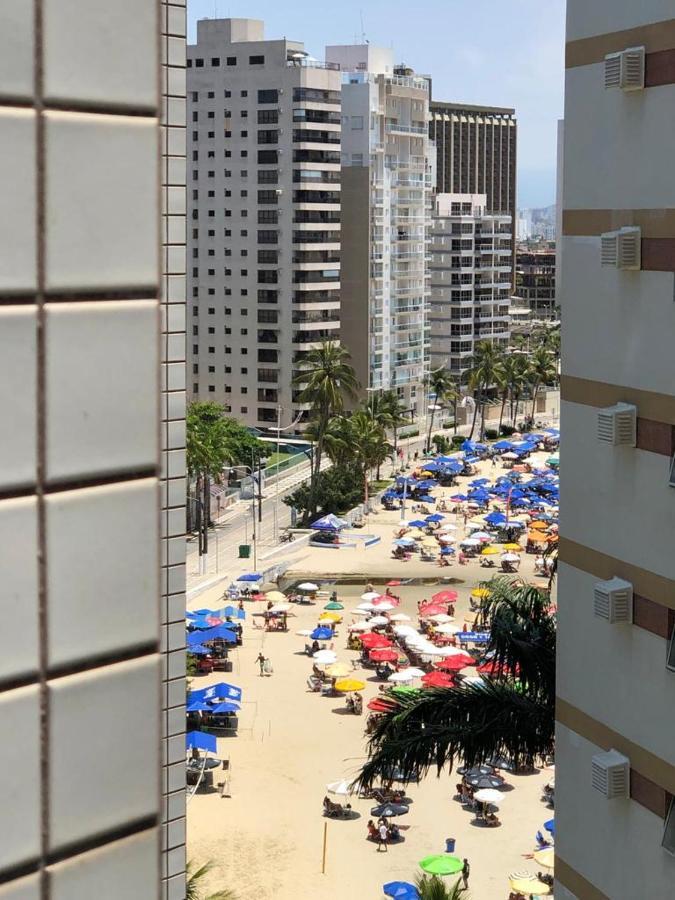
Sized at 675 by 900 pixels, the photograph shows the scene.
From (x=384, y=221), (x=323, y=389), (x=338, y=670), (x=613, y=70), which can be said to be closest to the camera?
(x=613, y=70)

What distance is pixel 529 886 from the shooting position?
2886cm

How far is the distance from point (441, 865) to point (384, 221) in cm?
8042

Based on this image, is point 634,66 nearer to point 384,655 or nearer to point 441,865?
point 441,865

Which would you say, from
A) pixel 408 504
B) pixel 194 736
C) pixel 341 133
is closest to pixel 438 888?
pixel 194 736

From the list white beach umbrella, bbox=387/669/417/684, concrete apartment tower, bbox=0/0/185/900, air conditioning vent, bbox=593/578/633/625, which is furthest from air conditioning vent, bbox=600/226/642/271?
white beach umbrella, bbox=387/669/417/684

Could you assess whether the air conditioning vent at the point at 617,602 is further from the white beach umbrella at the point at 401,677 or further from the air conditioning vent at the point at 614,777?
the white beach umbrella at the point at 401,677

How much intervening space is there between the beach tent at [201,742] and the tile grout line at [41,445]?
111 feet

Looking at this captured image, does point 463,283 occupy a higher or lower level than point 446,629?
higher

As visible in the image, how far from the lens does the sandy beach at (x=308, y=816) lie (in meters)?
30.6

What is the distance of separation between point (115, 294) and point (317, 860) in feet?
98.0

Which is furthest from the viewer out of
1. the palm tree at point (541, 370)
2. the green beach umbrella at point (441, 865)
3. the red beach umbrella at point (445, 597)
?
the palm tree at point (541, 370)

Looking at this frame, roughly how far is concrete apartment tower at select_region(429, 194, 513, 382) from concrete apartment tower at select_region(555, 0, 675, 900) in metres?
101

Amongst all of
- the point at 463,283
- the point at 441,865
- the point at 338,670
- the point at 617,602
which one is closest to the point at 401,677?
the point at 338,670

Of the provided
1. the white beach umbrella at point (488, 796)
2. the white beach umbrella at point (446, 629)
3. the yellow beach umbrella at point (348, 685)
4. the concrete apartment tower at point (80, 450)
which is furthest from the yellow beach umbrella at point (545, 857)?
the concrete apartment tower at point (80, 450)
